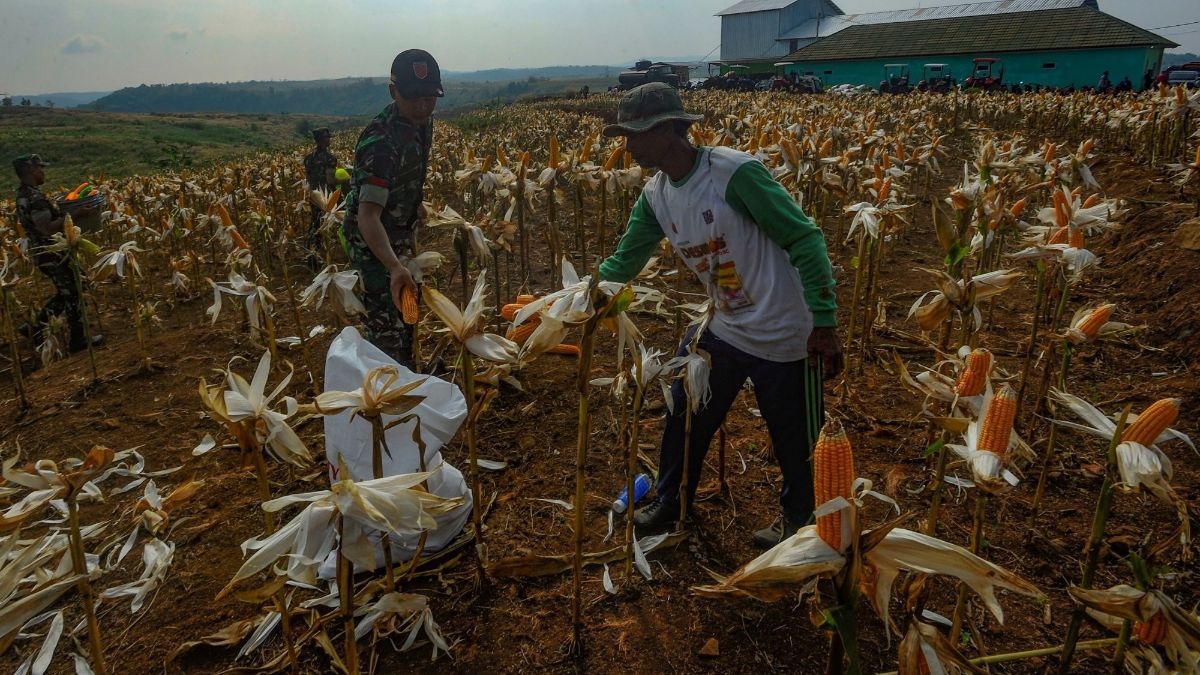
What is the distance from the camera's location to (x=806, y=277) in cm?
237

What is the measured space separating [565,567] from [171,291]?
323 inches

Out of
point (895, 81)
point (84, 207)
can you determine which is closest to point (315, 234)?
point (84, 207)

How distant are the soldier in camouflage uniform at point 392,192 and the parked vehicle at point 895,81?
36.4 metres

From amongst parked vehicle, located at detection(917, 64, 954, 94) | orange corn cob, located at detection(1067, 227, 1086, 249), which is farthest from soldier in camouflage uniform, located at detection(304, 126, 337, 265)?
parked vehicle, located at detection(917, 64, 954, 94)

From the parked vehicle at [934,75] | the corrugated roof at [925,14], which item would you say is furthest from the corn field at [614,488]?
the corrugated roof at [925,14]

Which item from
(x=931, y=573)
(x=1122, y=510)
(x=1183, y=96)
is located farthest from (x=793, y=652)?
(x=1183, y=96)

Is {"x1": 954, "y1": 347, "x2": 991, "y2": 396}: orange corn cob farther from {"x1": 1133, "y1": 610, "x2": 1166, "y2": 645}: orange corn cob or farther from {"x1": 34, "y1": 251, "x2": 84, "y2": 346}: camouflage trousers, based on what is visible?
{"x1": 34, "y1": 251, "x2": 84, "y2": 346}: camouflage trousers

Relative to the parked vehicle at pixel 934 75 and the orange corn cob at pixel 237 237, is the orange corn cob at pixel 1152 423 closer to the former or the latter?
the orange corn cob at pixel 237 237

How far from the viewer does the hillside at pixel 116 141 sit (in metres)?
25.6

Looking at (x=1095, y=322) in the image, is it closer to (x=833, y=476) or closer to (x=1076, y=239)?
(x=1076, y=239)

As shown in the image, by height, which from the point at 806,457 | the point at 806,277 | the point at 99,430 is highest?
the point at 806,277

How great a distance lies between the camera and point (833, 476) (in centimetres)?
121

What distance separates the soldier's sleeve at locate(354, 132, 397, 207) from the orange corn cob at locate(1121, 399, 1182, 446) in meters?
3.13

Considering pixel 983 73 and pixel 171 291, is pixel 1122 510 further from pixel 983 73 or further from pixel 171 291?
pixel 983 73
